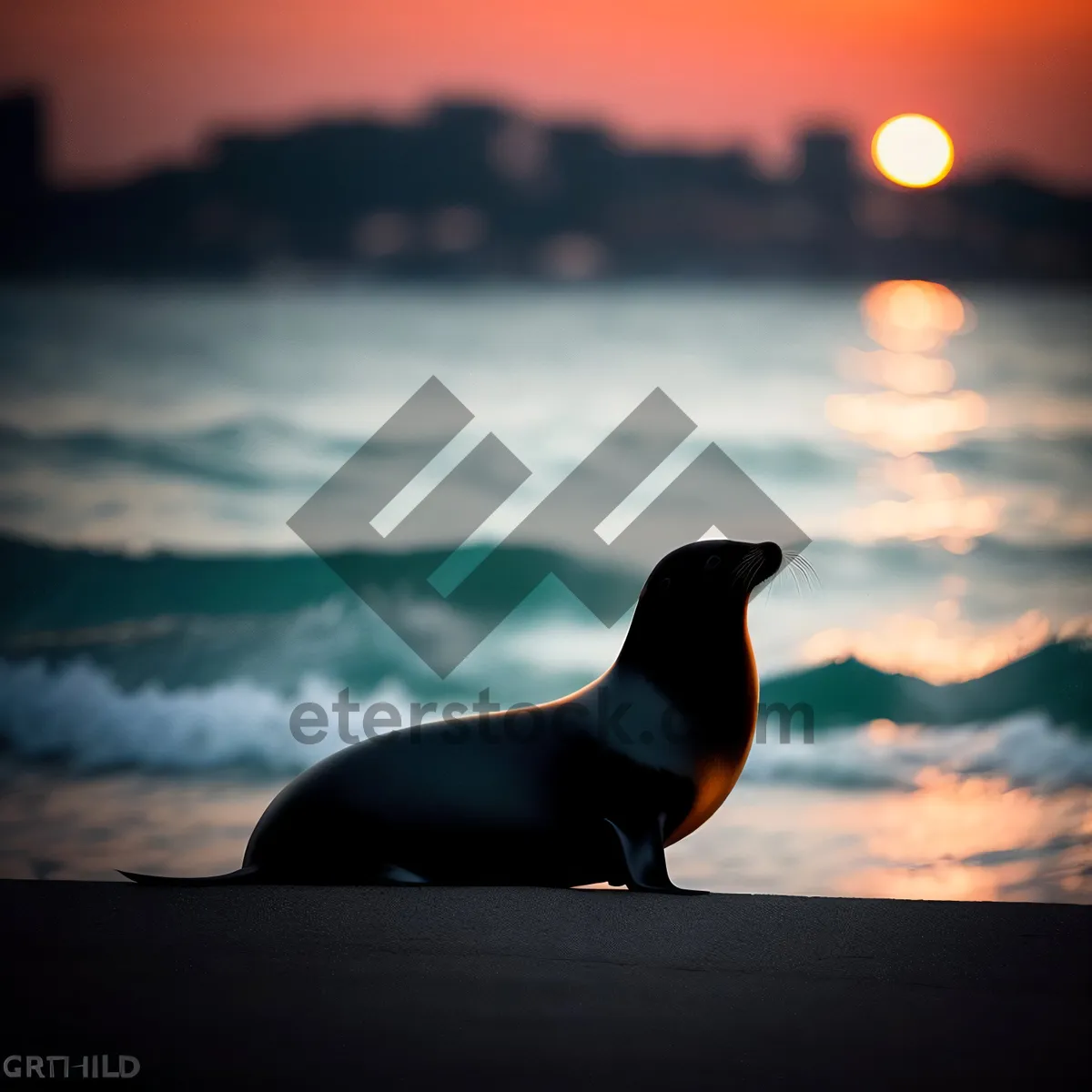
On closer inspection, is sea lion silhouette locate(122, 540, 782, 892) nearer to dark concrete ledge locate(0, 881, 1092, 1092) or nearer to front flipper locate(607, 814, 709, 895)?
front flipper locate(607, 814, 709, 895)

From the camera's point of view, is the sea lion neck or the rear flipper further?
the sea lion neck

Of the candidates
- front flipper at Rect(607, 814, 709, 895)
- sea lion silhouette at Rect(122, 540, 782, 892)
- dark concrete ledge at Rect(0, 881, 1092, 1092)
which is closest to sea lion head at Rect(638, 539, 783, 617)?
sea lion silhouette at Rect(122, 540, 782, 892)

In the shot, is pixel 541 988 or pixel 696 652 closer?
pixel 541 988

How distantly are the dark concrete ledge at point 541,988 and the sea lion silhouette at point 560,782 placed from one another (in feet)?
0.61

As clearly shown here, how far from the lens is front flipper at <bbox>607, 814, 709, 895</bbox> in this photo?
314 centimetres

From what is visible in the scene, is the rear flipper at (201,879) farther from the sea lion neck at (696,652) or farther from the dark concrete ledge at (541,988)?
the sea lion neck at (696,652)

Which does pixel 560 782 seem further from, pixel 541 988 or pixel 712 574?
pixel 541 988

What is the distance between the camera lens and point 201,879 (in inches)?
124

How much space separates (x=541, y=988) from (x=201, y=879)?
122cm

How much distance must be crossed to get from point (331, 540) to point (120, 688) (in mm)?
1385

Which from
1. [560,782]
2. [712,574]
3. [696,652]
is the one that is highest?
[712,574]

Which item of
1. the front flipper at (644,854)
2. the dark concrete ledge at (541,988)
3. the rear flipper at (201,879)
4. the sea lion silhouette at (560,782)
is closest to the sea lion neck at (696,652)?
the sea lion silhouette at (560,782)

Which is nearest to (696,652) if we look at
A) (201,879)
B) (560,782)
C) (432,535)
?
(560,782)

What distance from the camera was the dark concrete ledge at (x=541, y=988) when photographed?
70.5 inches
